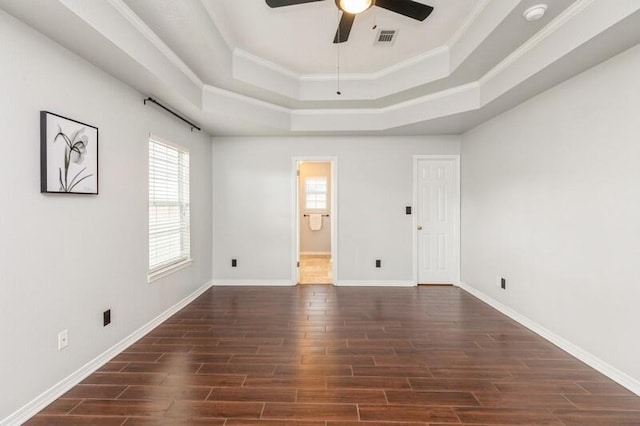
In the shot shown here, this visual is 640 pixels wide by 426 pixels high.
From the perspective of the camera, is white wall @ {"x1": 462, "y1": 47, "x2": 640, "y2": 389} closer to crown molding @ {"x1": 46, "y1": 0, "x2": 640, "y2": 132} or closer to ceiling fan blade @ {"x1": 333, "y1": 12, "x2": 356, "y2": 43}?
crown molding @ {"x1": 46, "y1": 0, "x2": 640, "y2": 132}

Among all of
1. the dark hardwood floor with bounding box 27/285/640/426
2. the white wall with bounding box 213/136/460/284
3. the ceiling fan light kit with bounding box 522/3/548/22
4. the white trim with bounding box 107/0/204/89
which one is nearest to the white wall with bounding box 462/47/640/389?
the dark hardwood floor with bounding box 27/285/640/426

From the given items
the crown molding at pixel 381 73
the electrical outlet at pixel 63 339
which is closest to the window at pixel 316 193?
the crown molding at pixel 381 73

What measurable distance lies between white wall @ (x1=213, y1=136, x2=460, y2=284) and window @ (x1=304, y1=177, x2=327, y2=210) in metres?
2.98

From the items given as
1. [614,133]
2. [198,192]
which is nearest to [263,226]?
[198,192]

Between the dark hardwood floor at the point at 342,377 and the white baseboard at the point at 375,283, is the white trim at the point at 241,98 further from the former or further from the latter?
the white baseboard at the point at 375,283

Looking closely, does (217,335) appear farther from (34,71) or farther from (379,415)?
(34,71)

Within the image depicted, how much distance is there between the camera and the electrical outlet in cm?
212

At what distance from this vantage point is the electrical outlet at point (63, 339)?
6.95 feet

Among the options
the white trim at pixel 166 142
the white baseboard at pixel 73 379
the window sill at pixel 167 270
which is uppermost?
the white trim at pixel 166 142

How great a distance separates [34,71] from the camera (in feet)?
6.34

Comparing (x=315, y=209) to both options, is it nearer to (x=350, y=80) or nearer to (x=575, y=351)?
(x=350, y=80)

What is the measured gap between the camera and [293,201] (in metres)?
4.95

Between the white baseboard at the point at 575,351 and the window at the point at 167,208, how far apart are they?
3877 millimetres

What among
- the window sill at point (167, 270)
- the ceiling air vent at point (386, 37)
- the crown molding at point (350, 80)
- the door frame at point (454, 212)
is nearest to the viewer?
the crown molding at point (350, 80)
